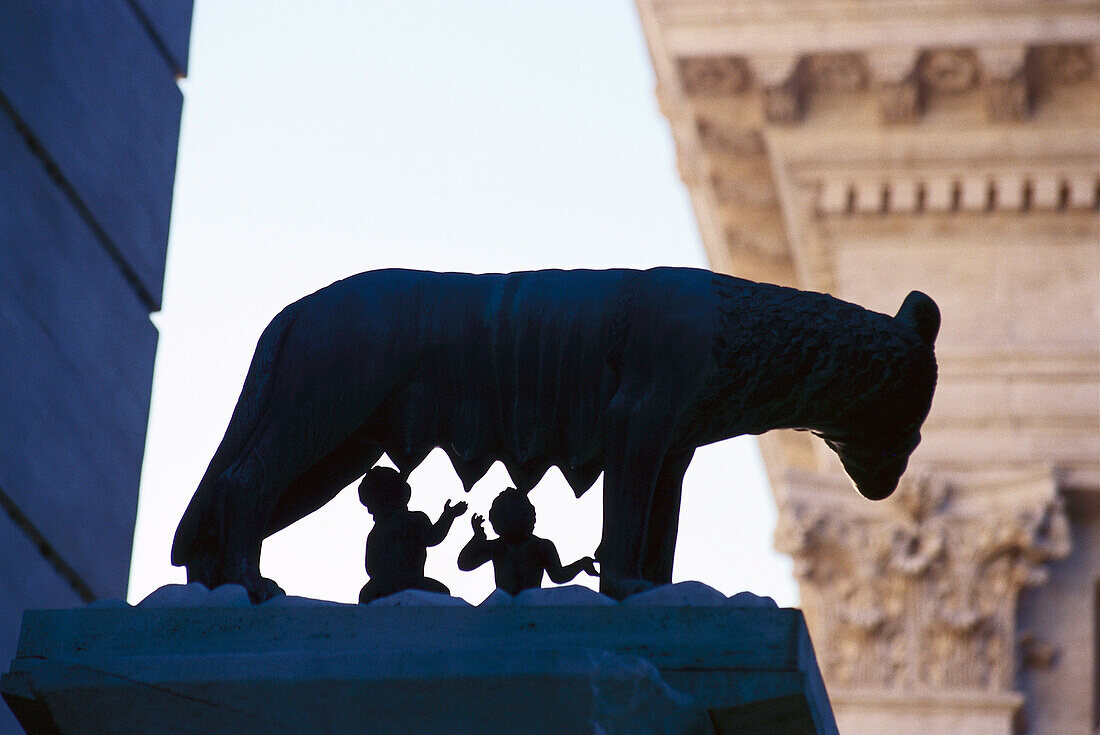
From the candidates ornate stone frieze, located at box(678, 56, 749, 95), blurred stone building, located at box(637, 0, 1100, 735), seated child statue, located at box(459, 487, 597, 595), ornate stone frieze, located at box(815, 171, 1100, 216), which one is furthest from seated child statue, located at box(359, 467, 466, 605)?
ornate stone frieze, located at box(678, 56, 749, 95)

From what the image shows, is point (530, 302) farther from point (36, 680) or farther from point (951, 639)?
point (951, 639)

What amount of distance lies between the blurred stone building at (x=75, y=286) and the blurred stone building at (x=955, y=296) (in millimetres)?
8389

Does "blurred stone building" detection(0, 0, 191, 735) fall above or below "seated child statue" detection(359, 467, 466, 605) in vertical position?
above

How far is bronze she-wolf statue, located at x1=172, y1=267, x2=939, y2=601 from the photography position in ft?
16.4

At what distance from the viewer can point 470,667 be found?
419cm

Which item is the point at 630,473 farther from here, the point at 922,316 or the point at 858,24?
the point at 858,24

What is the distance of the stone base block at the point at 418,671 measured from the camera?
13.6ft

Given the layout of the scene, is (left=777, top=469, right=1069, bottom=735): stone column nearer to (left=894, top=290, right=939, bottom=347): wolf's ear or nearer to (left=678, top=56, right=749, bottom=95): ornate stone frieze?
(left=678, top=56, right=749, bottom=95): ornate stone frieze

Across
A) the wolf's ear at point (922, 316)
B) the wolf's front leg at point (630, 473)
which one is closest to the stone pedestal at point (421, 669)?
the wolf's front leg at point (630, 473)

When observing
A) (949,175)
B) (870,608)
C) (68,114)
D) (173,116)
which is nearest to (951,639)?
(870,608)

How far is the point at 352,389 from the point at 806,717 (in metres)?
1.49

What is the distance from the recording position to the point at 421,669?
420cm

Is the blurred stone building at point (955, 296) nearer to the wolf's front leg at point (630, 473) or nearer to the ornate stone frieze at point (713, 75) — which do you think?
the ornate stone frieze at point (713, 75)

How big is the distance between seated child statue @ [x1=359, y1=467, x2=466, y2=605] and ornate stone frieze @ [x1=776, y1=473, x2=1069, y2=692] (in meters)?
10.5
